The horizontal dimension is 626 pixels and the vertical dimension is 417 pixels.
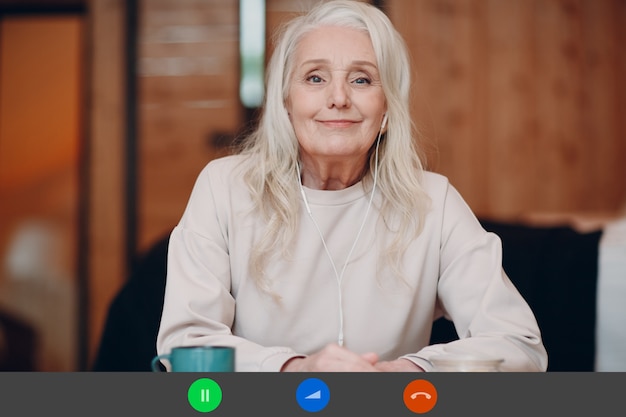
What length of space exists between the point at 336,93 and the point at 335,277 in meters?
0.37

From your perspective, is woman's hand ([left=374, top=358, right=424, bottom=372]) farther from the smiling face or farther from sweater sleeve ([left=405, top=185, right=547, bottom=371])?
the smiling face

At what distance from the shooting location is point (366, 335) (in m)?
1.57

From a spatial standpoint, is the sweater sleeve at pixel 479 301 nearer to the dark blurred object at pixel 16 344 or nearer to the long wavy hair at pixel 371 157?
the long wavy hair at pixel 371 157

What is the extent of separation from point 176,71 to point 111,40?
42 cm

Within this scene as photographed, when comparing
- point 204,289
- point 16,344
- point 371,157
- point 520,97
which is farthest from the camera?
point 16,344

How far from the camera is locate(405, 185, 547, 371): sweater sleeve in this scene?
138 cm

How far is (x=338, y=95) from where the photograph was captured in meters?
1.55

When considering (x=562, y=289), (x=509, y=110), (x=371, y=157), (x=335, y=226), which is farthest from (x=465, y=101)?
(x=335, y=226)

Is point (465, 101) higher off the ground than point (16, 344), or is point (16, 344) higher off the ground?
point (465, 101)

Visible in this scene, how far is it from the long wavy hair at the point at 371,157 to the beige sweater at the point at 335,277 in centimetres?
3

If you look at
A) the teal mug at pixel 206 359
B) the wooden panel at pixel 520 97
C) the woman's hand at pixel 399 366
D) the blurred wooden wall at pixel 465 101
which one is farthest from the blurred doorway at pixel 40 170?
the teal mug at pixel 206 359

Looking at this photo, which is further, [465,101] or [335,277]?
[465,101]
